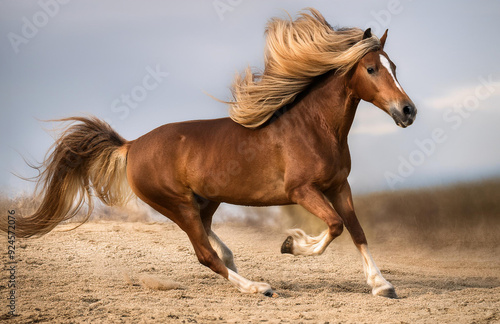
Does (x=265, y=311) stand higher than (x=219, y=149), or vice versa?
(x=219, y=149)

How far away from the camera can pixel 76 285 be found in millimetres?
→ 5785

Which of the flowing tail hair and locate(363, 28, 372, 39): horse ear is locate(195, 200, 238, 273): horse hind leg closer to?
the flowing tail hair

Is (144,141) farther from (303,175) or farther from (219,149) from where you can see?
(303,175)

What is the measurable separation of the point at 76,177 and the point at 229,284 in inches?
84.2

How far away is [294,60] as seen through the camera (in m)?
5.41

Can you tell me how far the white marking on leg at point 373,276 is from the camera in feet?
16.6

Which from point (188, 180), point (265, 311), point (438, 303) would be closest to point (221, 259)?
point (188, 180)

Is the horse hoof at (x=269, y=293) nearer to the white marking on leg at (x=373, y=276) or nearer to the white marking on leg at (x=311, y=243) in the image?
the white marking on leg at (x=311, y=243)

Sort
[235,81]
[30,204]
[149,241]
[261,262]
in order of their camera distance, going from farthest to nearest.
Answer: [149,241]
[261,262]
[30,204]
[235,81]

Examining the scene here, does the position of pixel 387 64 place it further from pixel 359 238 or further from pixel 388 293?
pixel 388 293

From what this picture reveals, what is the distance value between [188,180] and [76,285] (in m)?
1.65

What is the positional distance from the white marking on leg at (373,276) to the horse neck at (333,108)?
3.56 ft

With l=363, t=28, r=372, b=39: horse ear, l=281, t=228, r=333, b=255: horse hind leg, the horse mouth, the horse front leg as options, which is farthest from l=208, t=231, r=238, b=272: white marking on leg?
l=363, t=28, r=372, b=39: horse ear

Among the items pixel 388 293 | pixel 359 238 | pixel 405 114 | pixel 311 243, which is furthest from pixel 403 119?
pixel 388 293
